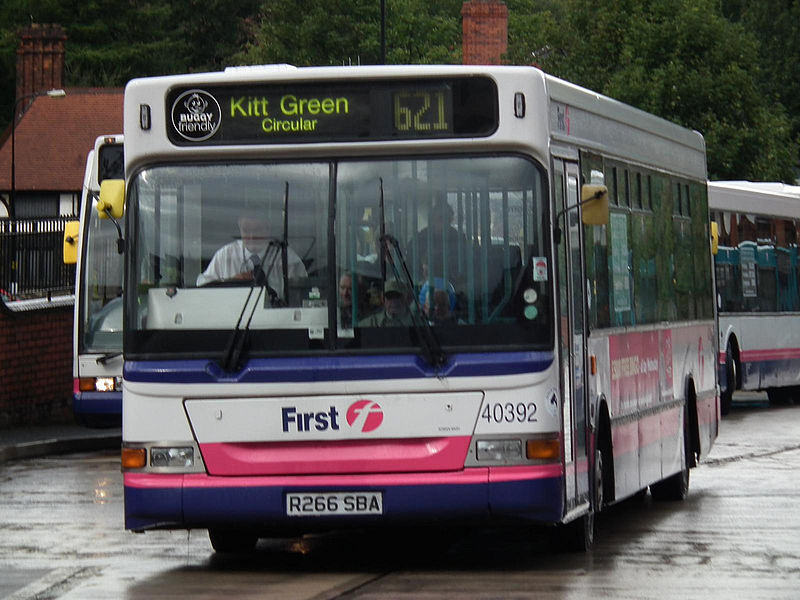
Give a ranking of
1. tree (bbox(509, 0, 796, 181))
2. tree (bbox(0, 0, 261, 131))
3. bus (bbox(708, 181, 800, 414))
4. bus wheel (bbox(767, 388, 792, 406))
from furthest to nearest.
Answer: tree (bbox(0, 0, 261, 131)), tree (bbox(509, 0, 796, 181)), bus wheel (bbox(767, 388, 792, 406)), bus (bbox(708, 181, 800, 414))

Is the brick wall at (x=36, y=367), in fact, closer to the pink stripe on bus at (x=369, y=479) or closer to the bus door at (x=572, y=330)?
the bus door at (x=572, y=330)

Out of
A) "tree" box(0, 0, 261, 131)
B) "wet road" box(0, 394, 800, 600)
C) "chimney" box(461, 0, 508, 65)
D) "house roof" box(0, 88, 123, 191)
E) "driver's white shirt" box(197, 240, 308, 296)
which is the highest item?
"tree" box(0, 0, 261, 131)

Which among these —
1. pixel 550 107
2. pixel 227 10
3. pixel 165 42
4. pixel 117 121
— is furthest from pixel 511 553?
pixel 227 10

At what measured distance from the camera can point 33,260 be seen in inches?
1129

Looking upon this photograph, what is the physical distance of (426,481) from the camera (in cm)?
1046

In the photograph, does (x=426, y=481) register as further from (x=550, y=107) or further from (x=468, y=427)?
(x=550, y=107)

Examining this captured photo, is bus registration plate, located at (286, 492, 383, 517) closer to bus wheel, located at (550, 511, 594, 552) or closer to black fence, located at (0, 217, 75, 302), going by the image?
bus wheel, located at (550, 511, 594, 552)

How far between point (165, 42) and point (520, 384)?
75.3 m

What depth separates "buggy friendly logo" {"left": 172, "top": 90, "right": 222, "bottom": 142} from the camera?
10.9 metres

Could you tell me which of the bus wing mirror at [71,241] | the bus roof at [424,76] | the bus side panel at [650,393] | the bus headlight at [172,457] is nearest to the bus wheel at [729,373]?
the bus wing mirror at [71,241]

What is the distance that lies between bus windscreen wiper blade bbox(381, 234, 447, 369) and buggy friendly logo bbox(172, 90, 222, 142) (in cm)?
116

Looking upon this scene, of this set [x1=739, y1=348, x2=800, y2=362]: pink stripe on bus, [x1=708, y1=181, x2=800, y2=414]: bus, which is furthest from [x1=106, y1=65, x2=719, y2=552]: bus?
[x1=739, y1=348, x2=800, y2=362]: pink stripe on bus

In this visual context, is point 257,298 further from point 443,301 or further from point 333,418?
point 443,301

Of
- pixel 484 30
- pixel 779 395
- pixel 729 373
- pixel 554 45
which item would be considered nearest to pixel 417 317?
pixel 729 373
